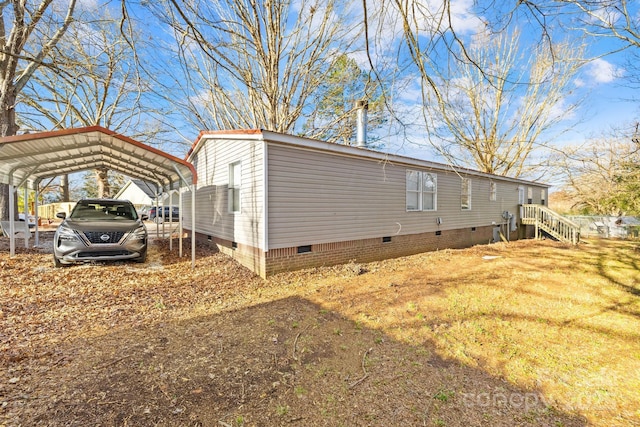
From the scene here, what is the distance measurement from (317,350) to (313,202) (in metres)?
4.34

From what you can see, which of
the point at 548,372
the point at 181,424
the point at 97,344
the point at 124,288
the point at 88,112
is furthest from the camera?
the point at 88,112

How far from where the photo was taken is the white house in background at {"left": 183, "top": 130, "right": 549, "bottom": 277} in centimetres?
661

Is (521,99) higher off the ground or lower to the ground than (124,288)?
higher

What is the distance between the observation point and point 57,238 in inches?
243

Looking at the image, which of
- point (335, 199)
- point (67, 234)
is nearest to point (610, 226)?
point (335, 199)

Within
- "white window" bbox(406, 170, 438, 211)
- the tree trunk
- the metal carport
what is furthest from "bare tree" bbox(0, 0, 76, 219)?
"white window" bbox(406, 170, 438, 211)

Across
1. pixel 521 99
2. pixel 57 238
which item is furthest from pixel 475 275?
pixel 521 99

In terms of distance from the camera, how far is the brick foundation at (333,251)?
6676 mm

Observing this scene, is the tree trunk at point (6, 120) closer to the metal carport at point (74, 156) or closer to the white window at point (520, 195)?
the metal carport at point (74, 156)

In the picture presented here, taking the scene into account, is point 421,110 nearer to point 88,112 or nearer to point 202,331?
point 202,331

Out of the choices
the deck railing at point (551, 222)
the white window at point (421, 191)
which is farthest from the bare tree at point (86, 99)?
the deck railing at point (551, 222)

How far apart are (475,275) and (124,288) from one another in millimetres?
7360

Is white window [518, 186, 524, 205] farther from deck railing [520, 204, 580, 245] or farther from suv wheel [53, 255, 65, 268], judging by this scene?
suv wheel [53, 255, 65, 268]

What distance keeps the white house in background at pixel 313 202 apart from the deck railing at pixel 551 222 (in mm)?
5818
